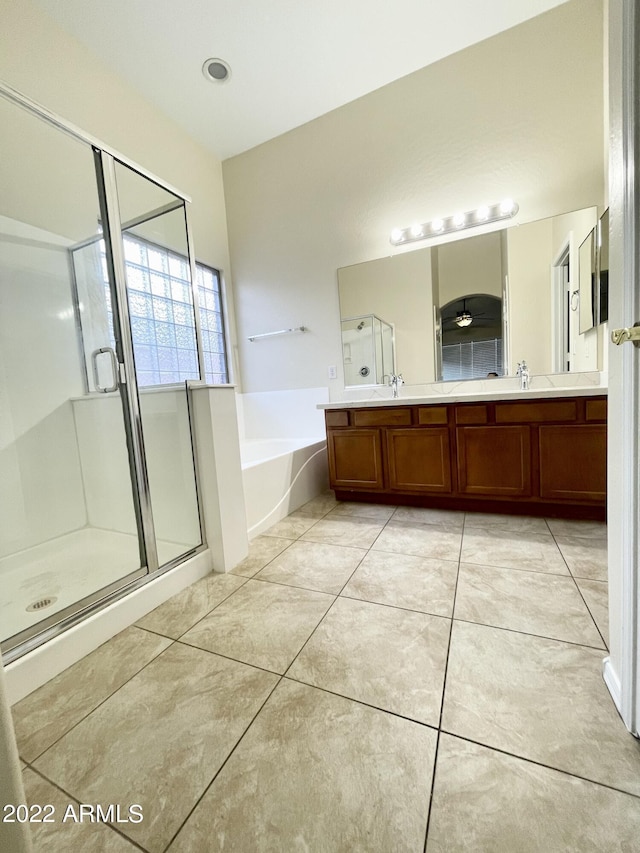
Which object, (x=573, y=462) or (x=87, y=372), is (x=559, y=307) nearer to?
(x=573, y=462)

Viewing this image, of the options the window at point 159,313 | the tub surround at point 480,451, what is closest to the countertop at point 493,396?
the tub surround at point 480,451

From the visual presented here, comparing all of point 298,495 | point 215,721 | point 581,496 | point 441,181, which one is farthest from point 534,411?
point 215,721

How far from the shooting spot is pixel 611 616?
34.1 inches

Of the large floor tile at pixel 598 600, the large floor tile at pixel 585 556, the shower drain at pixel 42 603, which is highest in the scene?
the shower drain at pixel 42 603

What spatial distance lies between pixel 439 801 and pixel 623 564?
2.10 feet

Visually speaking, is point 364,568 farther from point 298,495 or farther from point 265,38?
point 265,38

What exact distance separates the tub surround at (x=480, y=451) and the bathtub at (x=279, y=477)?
0.27 metres

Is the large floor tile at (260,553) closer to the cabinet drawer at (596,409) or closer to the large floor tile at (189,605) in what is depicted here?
the large floor tile at (189,605)

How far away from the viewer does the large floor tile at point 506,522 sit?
1.83m

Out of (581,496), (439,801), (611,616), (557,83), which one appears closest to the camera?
(439,801)

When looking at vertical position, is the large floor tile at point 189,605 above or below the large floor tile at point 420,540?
below

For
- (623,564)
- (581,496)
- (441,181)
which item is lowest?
(581,496)

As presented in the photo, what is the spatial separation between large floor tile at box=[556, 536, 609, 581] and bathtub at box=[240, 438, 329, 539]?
1.60 meters

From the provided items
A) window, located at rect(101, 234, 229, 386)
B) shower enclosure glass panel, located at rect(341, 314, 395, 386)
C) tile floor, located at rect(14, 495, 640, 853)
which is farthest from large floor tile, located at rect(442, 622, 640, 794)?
shower enclosure glass panel, located at rect(341, 314, 395, 386)
